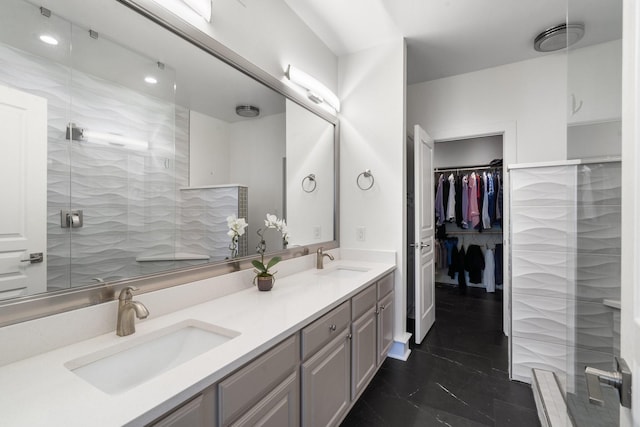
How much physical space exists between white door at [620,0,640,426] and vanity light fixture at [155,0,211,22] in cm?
153

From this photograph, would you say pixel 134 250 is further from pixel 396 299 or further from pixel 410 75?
pixel 410 75

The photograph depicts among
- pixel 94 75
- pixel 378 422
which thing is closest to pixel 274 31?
pixel 94 75

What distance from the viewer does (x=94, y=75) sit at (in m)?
1.05

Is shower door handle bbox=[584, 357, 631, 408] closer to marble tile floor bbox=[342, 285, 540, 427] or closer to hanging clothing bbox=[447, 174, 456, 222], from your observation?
marble tile floor bbox=[342, 285, 540, 427]

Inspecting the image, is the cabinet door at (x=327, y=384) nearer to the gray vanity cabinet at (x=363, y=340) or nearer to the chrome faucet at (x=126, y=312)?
the gray vanity cabinet at (x=363, y=340)

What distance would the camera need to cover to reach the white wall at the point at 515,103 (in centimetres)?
282

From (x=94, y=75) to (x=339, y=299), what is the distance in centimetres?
141

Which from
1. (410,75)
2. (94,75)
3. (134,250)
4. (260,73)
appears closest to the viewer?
(94,75)

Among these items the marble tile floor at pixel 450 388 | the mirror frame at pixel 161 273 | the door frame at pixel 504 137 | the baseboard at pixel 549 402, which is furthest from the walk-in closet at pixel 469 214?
the mirror frame at pixel 161 273

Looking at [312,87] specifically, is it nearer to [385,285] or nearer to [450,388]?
[385,285]

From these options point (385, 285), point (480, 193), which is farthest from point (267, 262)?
point (480, 193)

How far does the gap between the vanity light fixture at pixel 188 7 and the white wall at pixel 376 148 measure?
160 cm

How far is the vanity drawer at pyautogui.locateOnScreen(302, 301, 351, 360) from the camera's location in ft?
4.09

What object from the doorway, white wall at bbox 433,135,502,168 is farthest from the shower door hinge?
white wall at bbox 433,135,502,168
